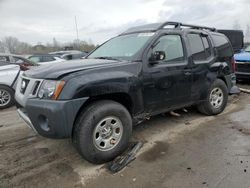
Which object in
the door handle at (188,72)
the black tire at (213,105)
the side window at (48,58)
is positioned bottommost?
the black tire at (213,105)

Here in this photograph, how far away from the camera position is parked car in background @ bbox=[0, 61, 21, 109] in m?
6.96

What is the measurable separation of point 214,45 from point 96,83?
10.4 feet

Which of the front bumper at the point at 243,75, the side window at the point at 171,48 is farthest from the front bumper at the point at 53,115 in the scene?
the front bumper at the point at 243,75

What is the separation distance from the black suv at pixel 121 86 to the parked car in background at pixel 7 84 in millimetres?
3254

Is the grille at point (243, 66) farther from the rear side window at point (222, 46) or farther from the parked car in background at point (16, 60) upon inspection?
the parked car in background at point (16, 60)

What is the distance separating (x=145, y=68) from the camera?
4.00 meters

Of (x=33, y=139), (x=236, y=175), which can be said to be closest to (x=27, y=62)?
(x=33, y=139)

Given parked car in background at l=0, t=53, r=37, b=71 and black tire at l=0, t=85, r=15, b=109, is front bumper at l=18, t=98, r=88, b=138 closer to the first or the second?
black tire at l=0, t=85, r=15, b=109

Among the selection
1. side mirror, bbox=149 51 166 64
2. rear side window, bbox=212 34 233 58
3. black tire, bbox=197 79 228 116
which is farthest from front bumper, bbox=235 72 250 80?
side mirror, bbox=149 51 166 64

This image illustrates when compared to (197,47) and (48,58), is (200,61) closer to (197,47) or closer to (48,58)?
(197,47)

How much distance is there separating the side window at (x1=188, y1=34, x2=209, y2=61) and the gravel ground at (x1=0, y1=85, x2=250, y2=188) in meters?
1.28

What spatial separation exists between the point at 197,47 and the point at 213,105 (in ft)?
4.28

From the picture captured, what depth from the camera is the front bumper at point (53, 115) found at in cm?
314

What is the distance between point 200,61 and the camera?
502 cm
